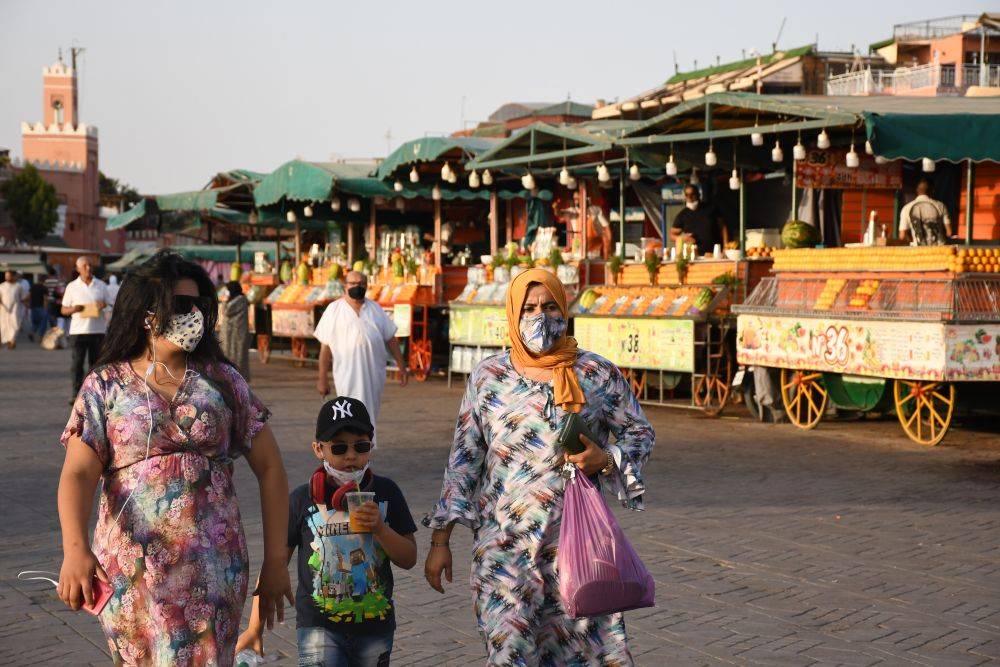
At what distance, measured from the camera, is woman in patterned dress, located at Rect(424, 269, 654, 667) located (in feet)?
13.7

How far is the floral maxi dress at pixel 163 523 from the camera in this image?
368 centimetres

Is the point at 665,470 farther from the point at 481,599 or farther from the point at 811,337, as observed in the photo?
the point at 481,599

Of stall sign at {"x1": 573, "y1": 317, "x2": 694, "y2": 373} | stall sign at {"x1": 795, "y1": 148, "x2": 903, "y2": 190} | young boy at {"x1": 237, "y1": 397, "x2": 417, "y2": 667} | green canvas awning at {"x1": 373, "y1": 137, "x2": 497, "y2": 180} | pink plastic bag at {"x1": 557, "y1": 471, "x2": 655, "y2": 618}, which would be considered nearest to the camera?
pink plastic bag at {"x1": 557, "y1": 471, "x2": 655, "y2": 618}

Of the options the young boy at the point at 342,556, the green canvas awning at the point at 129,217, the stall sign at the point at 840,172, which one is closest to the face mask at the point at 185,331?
the young boy at the point at 342,556

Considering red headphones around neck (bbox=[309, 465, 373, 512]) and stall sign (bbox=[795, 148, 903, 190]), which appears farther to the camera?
stall sign (bbox=[795, 148, 903, 190])

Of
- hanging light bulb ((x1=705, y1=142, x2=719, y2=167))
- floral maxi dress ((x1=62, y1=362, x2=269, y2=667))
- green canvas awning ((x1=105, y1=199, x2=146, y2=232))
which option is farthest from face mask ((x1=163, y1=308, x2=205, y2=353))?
green canvas awning ((x1=105, y1=199, x2=146, y2=232))

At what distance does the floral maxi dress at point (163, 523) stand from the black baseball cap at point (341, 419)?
0.44m

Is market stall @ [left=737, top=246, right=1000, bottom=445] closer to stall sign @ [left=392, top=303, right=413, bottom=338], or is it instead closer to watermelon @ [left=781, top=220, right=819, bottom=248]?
watermelon @ [left=781, top=220, right=819, bottom=248]

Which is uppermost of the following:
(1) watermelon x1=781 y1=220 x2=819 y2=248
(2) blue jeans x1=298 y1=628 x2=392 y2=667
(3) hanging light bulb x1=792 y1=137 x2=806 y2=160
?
(3) hanging light bulb x1=792 y1=137 x2=806 y2=160

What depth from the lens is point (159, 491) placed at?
370 centimetres

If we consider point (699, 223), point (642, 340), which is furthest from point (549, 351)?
point (699, 223)

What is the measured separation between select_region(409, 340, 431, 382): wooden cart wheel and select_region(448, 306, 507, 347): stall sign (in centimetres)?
155

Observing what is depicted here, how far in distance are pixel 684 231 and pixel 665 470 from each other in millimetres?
7069

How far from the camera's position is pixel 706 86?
153 feet
